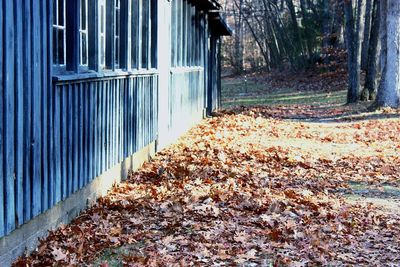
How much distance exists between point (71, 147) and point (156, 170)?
353 cm

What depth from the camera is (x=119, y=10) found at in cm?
986

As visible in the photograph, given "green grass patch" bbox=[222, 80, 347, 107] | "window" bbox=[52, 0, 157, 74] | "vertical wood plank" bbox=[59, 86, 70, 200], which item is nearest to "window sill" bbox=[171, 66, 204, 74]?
"window" bbox=[52, 0, 157, 74]

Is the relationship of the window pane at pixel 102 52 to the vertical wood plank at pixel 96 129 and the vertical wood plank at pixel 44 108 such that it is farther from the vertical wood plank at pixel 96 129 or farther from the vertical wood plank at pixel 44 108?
the vertical wood plank at pixel 44 108

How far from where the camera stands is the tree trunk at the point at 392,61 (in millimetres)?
20484

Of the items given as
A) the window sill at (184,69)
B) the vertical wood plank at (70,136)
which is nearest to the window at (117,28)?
the vertical wood plank at (70,136)

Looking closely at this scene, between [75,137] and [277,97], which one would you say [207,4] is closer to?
[75,137]

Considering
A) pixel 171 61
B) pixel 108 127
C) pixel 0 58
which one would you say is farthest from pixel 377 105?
pixel 0 58

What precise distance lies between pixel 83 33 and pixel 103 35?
947mm

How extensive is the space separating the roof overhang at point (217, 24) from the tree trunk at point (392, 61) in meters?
5.55

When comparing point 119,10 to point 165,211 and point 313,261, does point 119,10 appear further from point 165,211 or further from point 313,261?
point 313,261

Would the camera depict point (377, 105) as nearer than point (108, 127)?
No

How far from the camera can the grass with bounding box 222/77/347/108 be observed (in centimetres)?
2973

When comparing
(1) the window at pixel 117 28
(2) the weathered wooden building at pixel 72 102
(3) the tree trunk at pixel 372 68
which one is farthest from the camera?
(3) the tree trunk at pixel 372 68

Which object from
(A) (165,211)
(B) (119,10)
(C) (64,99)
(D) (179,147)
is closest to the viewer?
(C) (64,99)
